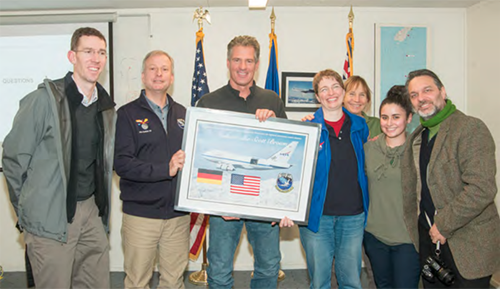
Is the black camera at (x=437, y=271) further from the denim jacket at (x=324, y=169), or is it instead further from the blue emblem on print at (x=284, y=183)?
the blue emblem on print at (x=284, y=183)

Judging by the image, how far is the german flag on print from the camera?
2385 millimetres

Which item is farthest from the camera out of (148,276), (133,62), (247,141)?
(133,62)

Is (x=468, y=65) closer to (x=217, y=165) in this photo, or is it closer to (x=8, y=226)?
(x=217, y=165)

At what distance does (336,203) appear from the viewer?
2.38m

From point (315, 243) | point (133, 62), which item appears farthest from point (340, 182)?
point (133, 62)

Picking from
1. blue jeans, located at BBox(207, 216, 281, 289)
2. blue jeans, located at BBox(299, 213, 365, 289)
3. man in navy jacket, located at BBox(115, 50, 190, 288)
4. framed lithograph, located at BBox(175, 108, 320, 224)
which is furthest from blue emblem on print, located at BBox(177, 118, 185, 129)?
blue jeans, located at BBox(299, 213, 365, 289)

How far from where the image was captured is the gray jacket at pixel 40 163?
221cm

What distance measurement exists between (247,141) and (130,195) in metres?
0.95

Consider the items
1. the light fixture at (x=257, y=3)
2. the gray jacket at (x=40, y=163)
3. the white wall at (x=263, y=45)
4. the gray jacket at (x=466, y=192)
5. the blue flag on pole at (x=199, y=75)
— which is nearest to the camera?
the gray jacket at (x=466, y=192)

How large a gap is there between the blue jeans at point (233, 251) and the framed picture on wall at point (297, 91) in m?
2.39

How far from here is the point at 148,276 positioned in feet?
8.44

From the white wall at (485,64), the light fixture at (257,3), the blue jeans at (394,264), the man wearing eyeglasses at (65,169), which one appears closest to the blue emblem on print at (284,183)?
the blue jeans at (394,264)

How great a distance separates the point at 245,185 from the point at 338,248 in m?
0.79

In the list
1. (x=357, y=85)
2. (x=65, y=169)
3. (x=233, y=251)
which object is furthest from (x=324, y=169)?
(x=65, y=169)
